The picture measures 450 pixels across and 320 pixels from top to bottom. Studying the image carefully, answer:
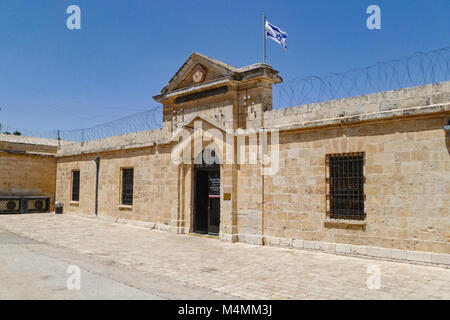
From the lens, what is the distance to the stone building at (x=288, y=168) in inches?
289

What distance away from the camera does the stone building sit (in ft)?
24.0

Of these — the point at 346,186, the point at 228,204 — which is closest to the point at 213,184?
the point at 228,204

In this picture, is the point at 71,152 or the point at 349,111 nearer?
the point at 349,111

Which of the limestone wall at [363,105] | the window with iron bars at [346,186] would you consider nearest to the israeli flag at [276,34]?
the limestone wall at [363,105]

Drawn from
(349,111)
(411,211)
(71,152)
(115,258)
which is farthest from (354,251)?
(71,152)

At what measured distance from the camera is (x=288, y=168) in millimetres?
9492

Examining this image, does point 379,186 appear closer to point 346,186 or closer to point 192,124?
point 346,186

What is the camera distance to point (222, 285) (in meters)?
5.91

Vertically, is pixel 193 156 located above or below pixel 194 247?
above

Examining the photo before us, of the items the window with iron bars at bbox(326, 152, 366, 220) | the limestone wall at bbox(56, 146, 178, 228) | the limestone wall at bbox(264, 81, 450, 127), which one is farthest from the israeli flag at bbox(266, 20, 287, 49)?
the limestone wall at bbox(56, 146, 178, 228)

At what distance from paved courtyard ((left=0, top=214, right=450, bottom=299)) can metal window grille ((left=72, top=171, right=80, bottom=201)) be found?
26.5 feet

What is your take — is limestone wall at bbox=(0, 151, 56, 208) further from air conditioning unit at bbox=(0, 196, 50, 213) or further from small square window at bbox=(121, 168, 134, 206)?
small square window at bbox=(121, 168, 134, 206)

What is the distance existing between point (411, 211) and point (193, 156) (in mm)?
6918

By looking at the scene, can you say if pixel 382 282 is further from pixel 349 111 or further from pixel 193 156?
pixel 193 156
